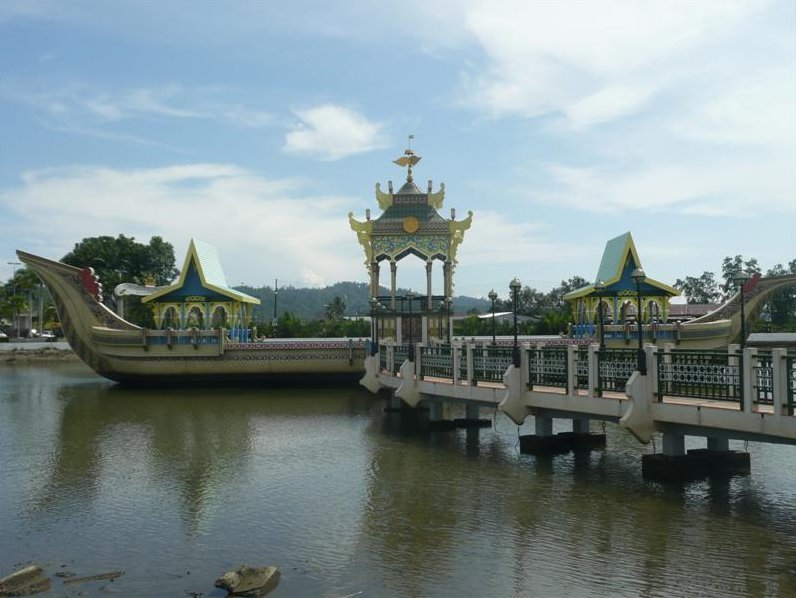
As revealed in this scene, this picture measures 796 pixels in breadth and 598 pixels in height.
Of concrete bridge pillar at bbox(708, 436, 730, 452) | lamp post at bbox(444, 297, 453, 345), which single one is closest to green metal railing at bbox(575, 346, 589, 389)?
concrete bridge pillar at bbox(708, 436, 730, 452)

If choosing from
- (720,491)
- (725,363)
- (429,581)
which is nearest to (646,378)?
(725,363)

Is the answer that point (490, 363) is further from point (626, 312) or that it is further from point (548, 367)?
point (626, 312)

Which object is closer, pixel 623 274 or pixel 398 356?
pixel 398 356

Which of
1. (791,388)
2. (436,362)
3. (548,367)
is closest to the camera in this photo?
(791,388)

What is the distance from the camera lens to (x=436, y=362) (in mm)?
19328

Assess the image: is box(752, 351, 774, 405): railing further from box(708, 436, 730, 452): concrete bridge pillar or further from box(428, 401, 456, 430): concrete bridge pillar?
box(428, 401, 456, 430): concrete bridge pillar

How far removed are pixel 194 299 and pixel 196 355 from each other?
9.27 ft

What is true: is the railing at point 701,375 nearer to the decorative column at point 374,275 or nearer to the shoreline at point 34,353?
the decorative column at point 374,275

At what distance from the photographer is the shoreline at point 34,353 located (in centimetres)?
5656

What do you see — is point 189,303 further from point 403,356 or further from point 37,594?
point 37,594

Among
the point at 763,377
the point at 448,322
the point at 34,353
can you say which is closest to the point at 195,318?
the point at 448,322

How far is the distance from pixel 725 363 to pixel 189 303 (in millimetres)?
25731

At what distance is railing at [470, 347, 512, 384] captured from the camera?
16406 mm

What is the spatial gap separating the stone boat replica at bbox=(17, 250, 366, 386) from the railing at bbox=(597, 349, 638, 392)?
713 inches
